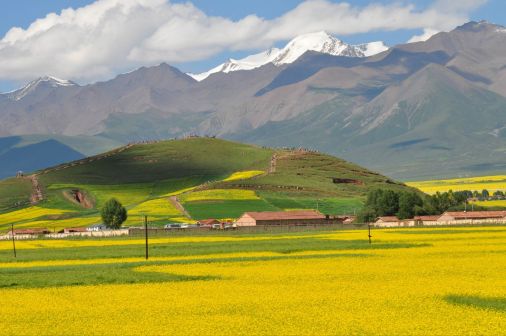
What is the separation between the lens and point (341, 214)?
198 m

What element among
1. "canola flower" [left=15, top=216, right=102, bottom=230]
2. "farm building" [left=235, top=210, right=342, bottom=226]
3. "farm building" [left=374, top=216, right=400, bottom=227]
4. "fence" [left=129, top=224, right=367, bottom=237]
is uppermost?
"canola flower" [left=15, top=216, right=102, bottom=230]

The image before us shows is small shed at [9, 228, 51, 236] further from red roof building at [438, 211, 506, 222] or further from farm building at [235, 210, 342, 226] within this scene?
red roof building at [438, 211, 506, 222]

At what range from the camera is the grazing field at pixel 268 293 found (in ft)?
138

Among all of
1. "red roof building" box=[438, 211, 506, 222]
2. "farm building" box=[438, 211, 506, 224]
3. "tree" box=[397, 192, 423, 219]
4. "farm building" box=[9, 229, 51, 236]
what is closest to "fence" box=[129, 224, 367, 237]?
"farm building" box=[438, 211, 506, 224]

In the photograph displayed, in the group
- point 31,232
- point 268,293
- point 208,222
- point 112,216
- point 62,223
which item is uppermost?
point 112,216

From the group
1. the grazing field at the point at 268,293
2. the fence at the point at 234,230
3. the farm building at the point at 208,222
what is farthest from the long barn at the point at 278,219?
the grazing field at the point at 268,293

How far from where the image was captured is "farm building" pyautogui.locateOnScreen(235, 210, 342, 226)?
170 m

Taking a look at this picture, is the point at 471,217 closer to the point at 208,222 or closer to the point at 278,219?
the point at 278,219

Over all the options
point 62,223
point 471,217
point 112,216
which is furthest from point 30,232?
point 471,217

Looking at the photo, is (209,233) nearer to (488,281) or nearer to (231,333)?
(488,281)

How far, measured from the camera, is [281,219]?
172m

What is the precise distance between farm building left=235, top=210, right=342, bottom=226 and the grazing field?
7976 cm

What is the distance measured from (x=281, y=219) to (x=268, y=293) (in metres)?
119

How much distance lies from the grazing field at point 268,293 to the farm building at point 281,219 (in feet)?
262
